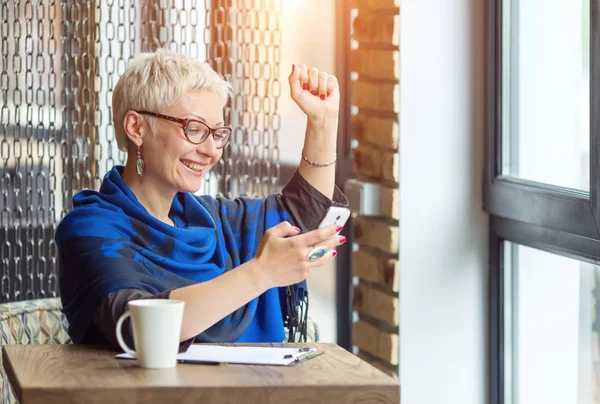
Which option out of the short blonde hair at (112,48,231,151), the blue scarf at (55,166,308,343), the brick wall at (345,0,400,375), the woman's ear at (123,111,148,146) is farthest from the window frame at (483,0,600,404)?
the woman's ear at (123,111,148,146)

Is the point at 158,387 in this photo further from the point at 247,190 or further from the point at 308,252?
the point at 247,190

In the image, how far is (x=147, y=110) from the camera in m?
1.95

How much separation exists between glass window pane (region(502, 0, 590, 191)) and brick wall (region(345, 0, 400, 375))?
30 cm

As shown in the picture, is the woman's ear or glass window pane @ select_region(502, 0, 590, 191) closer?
the woman's ear

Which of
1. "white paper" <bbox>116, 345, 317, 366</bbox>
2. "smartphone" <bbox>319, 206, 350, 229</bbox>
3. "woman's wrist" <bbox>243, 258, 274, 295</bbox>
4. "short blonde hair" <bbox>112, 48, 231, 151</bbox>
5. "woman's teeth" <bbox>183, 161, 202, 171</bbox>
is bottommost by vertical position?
"white paper" <bbox>116, 345, 317, 366</bbox>

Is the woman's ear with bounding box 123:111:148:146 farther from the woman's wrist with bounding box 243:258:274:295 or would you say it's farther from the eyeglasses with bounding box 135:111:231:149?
the woman's wrist with bounding box 243:258:274:295

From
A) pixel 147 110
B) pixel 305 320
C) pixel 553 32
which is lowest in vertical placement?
pixel 305 320

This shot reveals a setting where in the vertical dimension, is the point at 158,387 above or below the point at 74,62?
below

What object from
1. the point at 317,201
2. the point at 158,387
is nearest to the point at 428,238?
the point at 317,201

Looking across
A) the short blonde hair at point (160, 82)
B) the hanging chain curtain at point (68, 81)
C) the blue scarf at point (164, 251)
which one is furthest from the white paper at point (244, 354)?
the hanging chain curtain at point (68, 81)

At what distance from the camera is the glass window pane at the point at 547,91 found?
2227mm

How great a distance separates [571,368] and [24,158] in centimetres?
149

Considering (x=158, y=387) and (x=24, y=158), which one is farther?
(x=24, y=158)

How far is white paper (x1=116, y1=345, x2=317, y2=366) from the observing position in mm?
1547
